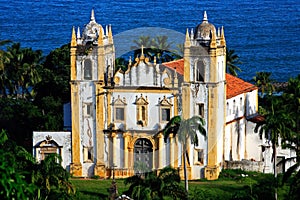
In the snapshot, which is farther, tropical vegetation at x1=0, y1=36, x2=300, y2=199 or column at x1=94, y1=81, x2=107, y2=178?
column at x1=94, y1=81, x2=107, y2=178

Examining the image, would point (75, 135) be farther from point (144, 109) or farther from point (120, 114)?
point (144, 109)

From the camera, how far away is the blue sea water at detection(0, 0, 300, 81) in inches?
4754

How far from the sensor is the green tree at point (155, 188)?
42.9 metres

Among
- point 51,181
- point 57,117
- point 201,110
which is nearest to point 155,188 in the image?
point 51,181

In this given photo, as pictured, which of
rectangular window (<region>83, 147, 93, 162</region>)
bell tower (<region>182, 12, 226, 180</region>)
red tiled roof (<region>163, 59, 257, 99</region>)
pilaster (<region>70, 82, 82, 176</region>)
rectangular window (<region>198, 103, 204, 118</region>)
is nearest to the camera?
bell tower (<region>182, 12, 226, 180</region>)

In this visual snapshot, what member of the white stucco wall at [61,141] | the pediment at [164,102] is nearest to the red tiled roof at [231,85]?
the pediment at [164,102]

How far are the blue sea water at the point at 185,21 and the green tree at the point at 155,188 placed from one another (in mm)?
57559

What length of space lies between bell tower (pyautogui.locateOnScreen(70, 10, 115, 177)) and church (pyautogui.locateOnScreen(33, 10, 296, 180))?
50 millimetres

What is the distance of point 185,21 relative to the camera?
151 metres

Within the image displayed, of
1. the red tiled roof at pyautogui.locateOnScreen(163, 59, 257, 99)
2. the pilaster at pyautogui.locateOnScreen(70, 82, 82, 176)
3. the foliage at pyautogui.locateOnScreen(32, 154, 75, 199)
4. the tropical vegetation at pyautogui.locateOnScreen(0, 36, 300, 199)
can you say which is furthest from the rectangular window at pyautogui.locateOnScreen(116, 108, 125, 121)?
the foliage at pyautogui.locateOnScreen(32, 154, 75, 199)

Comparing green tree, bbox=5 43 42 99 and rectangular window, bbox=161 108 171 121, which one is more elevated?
green tree, bbox=5 43 42 99

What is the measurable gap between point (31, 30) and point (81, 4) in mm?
46045

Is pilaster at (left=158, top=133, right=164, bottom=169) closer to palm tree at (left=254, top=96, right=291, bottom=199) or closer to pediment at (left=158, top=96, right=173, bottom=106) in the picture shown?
pediment at (left=158, top=96, right=173, bottom=106)

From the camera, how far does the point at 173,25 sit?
146250 mm
